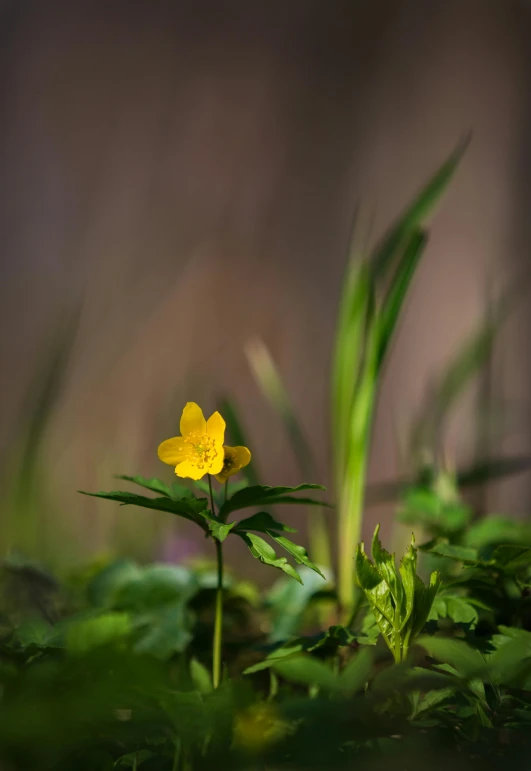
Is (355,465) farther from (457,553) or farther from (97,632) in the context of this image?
(97,632)

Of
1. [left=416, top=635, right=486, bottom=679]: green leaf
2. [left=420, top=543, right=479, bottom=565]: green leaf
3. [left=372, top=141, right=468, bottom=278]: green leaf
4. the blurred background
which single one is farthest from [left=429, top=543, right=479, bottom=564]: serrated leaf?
the blurred background

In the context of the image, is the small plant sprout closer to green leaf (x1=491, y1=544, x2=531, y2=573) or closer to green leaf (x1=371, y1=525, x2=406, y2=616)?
green leaf (x1=371, y1=525, x2=406, y2=616)

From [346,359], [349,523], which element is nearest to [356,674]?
[349,523]

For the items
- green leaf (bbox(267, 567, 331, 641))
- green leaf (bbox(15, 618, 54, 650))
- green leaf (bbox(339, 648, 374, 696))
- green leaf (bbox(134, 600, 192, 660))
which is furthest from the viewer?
green leaf (bbox(267, 567, 331, 641))

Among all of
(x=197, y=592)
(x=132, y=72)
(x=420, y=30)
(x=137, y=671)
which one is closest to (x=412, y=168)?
(x=420, y=30)

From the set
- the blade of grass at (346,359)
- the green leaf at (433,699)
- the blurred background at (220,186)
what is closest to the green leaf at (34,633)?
the green leaf at (433,699)
